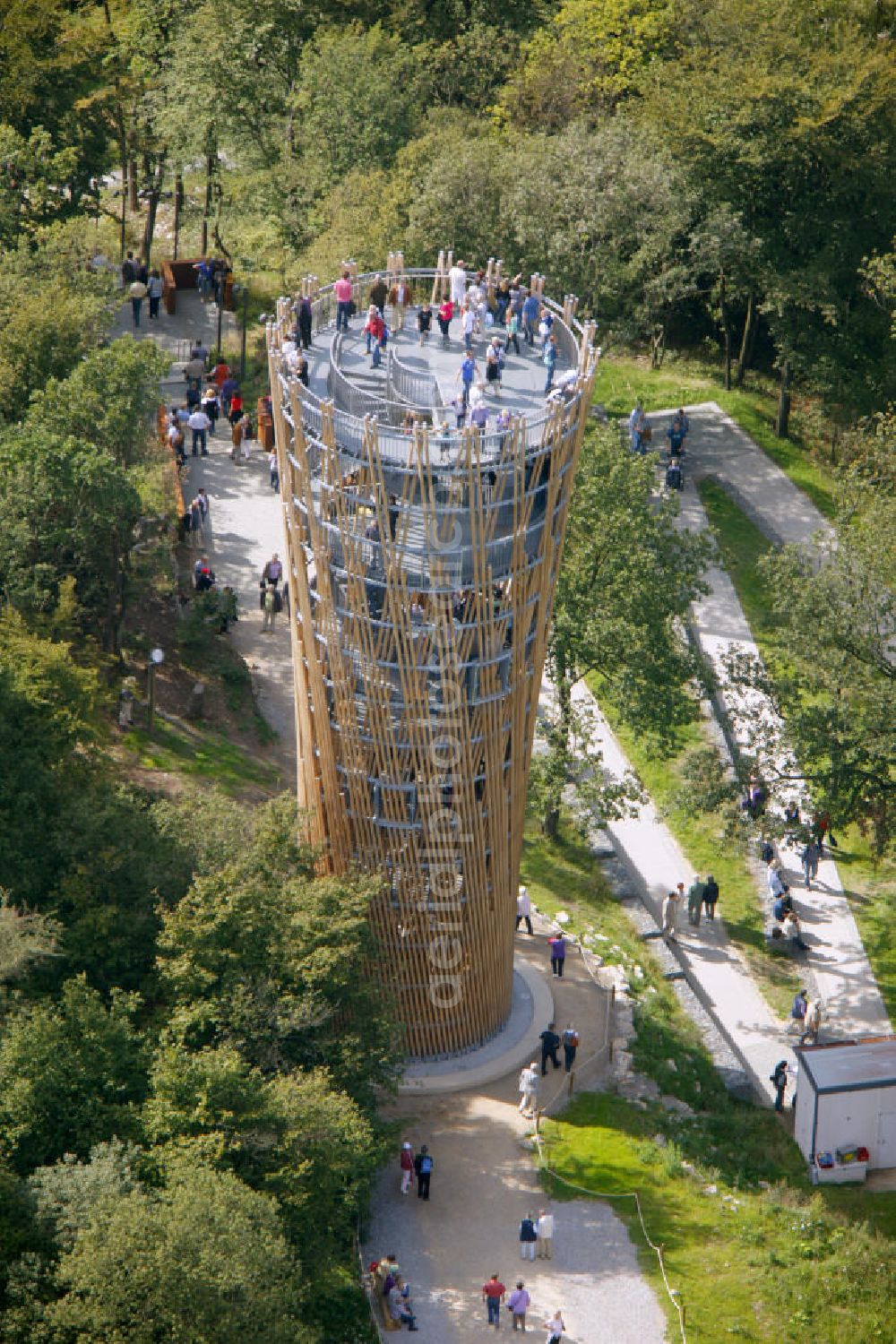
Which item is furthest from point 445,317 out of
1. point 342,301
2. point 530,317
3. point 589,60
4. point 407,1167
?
point 589,60

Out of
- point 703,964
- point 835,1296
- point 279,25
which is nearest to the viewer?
point 835,1296

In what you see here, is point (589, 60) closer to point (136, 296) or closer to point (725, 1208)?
point (136, 296)

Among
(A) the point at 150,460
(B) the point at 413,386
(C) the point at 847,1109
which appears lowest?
(C) the point at 847,1109

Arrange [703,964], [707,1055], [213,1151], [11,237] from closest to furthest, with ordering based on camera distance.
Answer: [213,1151], [707,1055], [703,964], [11,237]

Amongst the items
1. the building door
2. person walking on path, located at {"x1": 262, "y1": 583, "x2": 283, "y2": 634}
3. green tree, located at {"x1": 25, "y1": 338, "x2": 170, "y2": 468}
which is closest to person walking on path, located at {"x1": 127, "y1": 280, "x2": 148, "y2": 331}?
green tree, located at {"x1": 25, "y1": 338, "x2": 170, "y2": 468}

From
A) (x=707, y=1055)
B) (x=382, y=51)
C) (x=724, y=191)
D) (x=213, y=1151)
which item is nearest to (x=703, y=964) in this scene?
(x=707, y=1055)

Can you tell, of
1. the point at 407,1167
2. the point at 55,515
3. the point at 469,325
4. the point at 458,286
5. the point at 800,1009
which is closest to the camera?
the point at 407,1167

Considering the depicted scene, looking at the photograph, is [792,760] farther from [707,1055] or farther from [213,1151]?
[213,1151]
